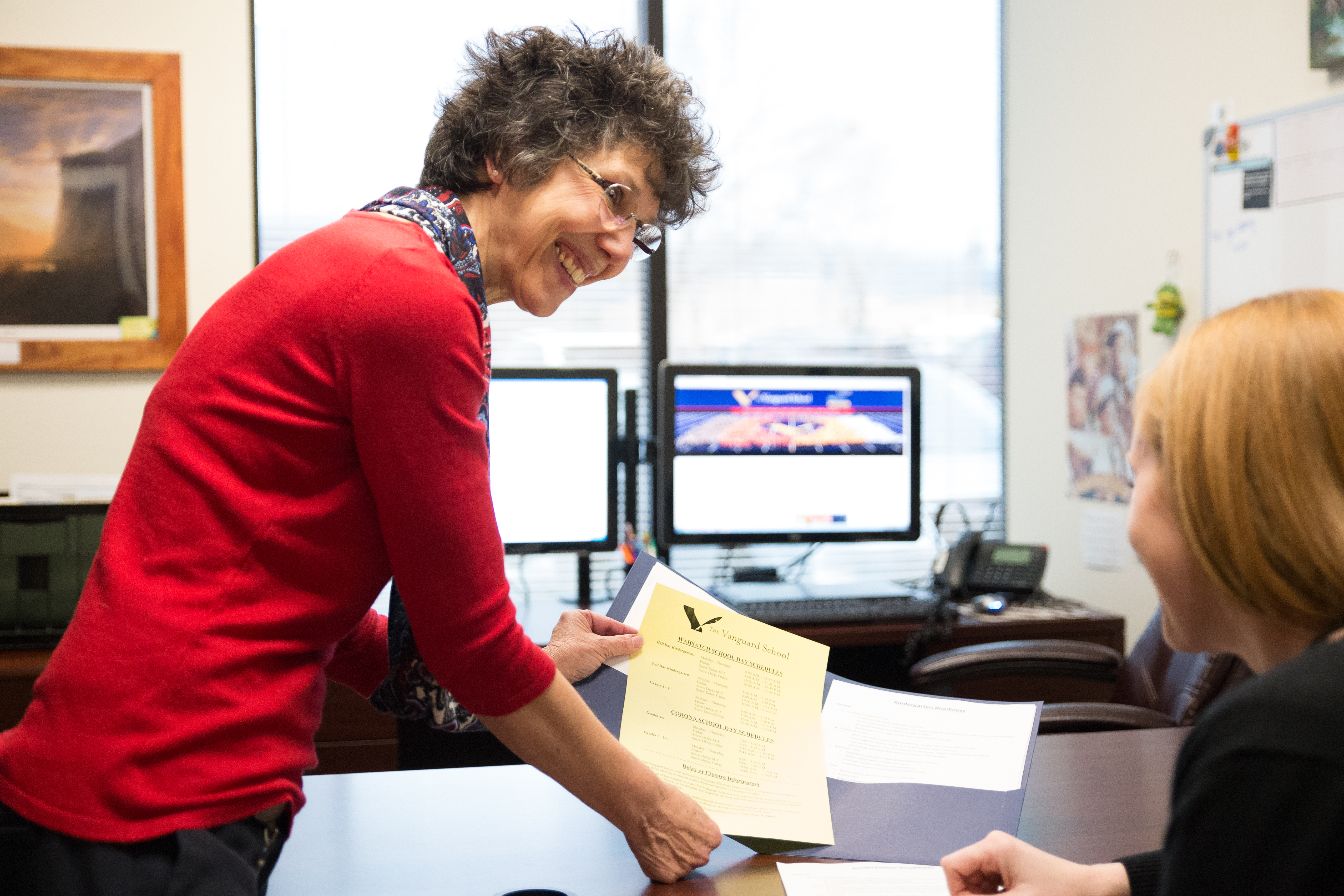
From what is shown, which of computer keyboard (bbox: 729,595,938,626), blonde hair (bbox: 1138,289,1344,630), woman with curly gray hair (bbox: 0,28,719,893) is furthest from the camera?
computer keyboard (bbox: 729,595,938,626)

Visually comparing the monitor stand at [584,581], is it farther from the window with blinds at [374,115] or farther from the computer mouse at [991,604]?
the computer mouse at [991,604]

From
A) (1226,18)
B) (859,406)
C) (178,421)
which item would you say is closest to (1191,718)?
(859,406)

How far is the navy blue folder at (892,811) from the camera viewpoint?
0.95 m

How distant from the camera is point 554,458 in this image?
2.32m

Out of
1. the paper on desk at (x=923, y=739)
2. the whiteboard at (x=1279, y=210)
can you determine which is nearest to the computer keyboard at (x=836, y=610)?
the whiteboard at (x=1279, y=210)

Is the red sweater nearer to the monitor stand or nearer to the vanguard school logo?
the vanguard school logo

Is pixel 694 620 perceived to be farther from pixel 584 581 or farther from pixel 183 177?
pixel 183 177

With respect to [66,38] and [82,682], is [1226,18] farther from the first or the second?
[66,38]

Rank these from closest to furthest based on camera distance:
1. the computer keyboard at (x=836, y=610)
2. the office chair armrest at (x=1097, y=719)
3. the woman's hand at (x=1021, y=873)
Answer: the woman's hand at (x=1021, y=873) < the office chair armrest at (x=1097, y=719) < the computer keyboard at (x=836, y=610)

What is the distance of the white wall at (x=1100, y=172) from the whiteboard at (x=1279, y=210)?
5 centimetres

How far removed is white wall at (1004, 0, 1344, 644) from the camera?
224 cm

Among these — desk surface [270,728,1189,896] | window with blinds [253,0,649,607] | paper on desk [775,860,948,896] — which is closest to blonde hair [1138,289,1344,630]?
desk surface [270,728,1189,896]

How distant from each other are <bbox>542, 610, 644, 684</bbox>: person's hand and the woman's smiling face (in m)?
0.32

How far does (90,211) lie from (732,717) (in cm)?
224
